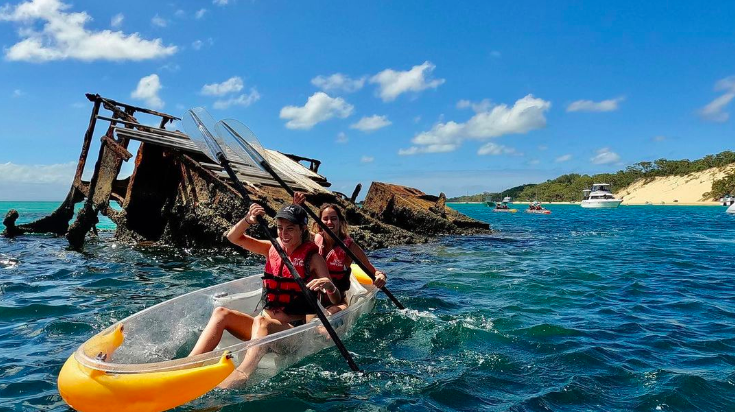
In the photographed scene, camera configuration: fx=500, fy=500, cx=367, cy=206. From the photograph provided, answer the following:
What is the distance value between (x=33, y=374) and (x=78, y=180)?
14.2 metres

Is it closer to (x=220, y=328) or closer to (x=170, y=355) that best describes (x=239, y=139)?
(x=170, y=355)

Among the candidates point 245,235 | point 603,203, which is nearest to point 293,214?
point 245,235

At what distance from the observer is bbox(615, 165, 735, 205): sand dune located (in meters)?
102

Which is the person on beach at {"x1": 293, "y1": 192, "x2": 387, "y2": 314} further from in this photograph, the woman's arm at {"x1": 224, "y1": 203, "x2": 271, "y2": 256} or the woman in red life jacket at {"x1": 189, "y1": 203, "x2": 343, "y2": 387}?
the woman in red life jacket at {"x1": 189, "y1": 203, "x2": 343, "y2": 387}

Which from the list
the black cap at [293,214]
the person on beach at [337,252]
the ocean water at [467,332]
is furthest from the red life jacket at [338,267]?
the black cap at [293,214]

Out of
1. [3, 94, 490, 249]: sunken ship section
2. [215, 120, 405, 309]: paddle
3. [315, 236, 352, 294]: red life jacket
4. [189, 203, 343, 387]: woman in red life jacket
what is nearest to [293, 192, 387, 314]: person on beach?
[315, 236, 352, 294]: red life jacket

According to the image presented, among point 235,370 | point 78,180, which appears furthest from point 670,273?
point 78,180

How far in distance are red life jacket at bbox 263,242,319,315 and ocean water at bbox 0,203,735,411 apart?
619 millimetres

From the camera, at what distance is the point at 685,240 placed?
21.1m

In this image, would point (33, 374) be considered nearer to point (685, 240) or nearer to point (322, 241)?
point (322, 241)

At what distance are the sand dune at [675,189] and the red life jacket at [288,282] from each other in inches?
4140

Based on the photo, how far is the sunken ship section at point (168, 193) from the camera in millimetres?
13516

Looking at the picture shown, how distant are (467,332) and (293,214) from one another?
10.2 feet

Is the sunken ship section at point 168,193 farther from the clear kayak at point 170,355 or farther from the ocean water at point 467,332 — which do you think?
the clear kayak at point 170,355
